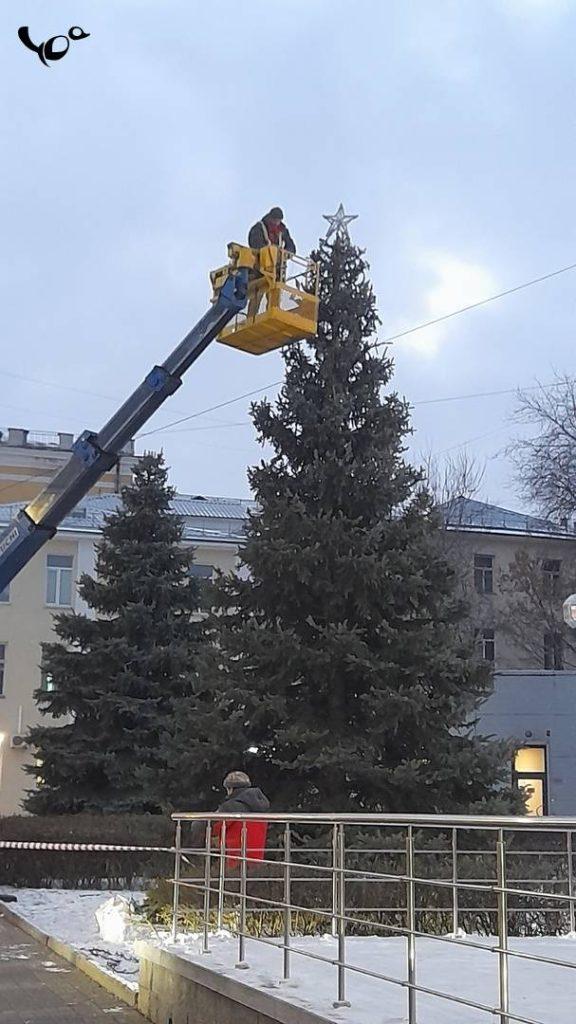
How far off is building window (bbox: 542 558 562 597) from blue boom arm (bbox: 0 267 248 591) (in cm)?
2811

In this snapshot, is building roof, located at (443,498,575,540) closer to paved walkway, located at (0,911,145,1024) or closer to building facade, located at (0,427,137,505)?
building facade, located at (0,427,137,505)

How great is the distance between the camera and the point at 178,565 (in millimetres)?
26031

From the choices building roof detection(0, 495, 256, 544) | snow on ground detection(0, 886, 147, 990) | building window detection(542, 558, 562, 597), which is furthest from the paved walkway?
building window detection(542, 558, 562, 597)

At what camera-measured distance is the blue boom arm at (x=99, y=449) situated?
1714 cm

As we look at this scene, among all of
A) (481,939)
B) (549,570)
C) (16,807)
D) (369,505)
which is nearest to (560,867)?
(481,939)

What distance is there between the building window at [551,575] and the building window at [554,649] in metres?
1.57

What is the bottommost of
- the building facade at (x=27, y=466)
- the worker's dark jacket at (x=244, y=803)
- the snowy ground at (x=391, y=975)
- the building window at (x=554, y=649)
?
the snowy ground at (x=391, y=975)

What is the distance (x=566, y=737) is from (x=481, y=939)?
912 inches

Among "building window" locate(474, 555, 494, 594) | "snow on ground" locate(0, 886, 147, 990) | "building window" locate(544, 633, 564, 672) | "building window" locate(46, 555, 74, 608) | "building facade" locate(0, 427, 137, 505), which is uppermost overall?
"building facade" locate(0, 427, 137, 505)

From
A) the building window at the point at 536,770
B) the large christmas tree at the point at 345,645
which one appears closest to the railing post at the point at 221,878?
the large christmas tree at the point at 345,645

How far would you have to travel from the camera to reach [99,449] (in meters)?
17.1

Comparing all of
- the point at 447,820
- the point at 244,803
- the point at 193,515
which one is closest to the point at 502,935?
the point at 447,820

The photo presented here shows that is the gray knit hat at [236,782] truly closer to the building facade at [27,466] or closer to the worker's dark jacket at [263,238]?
the worker's dark jacket at [263,238]

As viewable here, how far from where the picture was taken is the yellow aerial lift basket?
1695 cm
